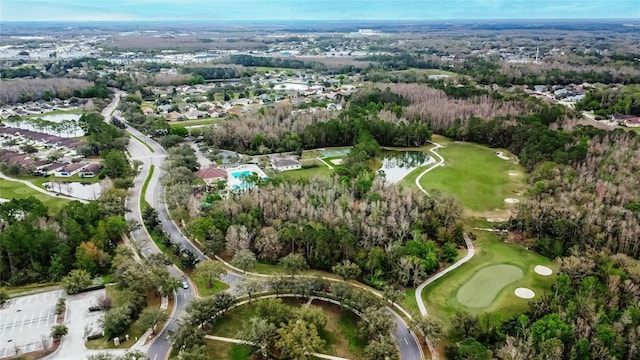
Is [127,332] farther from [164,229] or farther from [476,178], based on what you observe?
[476,178]

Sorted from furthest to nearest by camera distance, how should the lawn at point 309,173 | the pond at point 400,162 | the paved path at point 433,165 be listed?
the pond at point 400,162
the lawn at point 309,173
the paved path at point 433,165

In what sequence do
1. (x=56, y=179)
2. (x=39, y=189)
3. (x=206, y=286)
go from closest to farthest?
(x=206, y=286) → (x=39, y=189) → (x=56, y=179)

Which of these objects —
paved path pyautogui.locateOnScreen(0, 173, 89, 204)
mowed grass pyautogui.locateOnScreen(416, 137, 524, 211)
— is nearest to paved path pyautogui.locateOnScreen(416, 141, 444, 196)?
mowed grass pyautogui.locateOnScreen(416, 137, 524, 211)

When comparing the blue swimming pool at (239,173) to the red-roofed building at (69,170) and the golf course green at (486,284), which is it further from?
the golf course green at (486,284)

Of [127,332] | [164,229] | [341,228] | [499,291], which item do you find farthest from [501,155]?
→ [127,332]

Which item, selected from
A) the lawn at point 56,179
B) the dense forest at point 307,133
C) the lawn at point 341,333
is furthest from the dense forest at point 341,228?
the dense forest at point 307,133

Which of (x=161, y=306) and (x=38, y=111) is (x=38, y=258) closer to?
(x=161, y=306)

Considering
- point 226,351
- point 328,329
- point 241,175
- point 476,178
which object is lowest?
point 226,351
